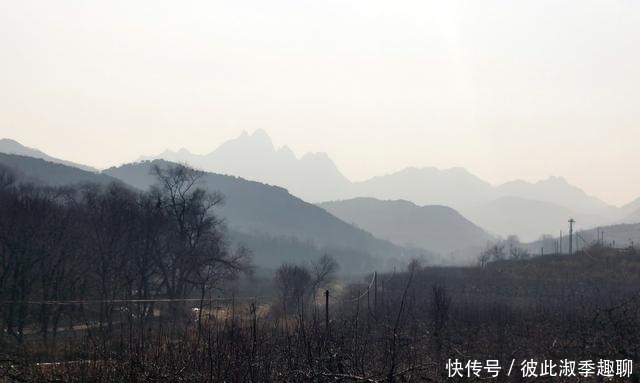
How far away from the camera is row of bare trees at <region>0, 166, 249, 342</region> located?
96.4 ft

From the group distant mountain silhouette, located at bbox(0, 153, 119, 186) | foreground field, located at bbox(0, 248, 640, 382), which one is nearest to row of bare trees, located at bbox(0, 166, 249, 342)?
foreground field, located at bbox(0, 248, 640, 382)

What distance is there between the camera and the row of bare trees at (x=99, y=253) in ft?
96.4

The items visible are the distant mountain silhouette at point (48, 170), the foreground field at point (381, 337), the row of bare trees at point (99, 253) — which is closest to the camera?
the foreground field at point (381, 337)

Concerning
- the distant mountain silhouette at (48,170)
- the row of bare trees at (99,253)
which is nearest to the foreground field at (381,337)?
the row of bare trees at (99,253)

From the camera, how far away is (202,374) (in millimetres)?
10016

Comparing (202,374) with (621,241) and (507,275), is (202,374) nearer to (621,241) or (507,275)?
(507,275)

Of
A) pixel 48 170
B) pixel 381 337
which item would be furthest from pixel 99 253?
pixel 48 170

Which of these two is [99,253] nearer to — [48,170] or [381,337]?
[381,337]

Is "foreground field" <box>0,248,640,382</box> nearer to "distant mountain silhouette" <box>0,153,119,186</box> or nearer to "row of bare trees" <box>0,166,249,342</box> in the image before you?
"row of bare trees" <box>0,166,249,342</box>

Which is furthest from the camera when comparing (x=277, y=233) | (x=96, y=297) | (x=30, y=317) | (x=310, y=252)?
(x=277, y=233)

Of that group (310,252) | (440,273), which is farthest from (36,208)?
(310,252)

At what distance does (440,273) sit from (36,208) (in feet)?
160

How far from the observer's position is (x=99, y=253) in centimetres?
3509

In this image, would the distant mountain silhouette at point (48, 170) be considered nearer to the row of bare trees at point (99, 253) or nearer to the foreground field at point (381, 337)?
the row of bare trees at point (99, 253)
